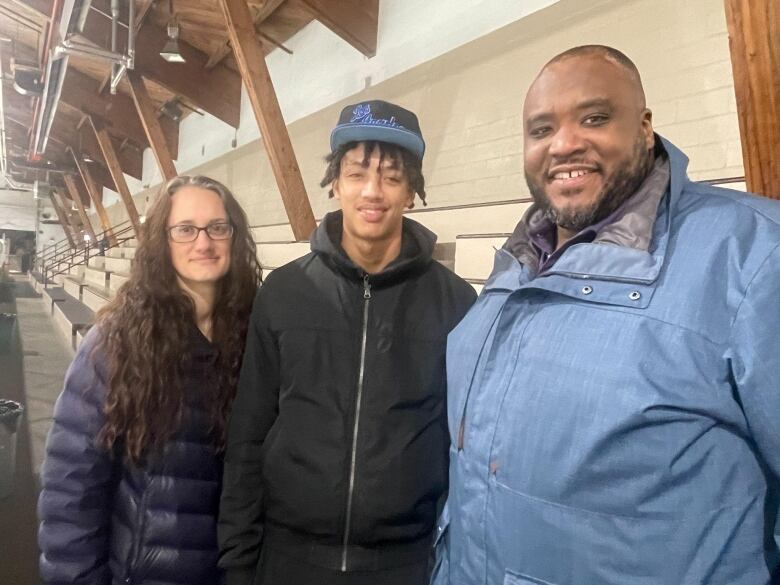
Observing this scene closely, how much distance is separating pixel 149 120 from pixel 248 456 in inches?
266

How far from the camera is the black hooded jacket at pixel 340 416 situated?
1.07m

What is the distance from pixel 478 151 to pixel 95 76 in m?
7.46

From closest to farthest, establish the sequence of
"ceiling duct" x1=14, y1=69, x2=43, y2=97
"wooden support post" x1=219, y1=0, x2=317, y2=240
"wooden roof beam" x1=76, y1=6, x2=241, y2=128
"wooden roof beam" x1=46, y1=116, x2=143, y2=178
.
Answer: "wooden support post" x1=219, y1=0, x2=317, y2=240 < "wooden roof beam" x1=76, y1=6, x2=241, y2=128 < "ceiling duct" x1=14, y1=69, x2=43, y2=97 < "wooden roof beam" x1=46, y1=116, x2=143, y2=178

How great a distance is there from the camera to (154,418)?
1.14 meters

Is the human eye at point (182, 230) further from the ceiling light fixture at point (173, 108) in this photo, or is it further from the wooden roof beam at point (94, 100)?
the wooden roof beam at point (94, 100)

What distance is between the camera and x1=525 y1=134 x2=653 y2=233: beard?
0.87 m

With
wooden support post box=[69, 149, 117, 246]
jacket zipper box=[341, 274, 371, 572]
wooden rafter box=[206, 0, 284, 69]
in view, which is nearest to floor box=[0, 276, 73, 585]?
jacket zipper box=[341, 274, 371, 572]

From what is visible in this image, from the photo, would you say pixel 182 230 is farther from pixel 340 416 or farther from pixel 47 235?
pixel 47 235

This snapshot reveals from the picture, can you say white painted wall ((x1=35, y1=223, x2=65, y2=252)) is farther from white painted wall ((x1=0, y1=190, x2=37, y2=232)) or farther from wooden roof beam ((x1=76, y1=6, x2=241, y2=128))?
wooden roof beam ((x1=76, y1=6, x2=241, y2=128))

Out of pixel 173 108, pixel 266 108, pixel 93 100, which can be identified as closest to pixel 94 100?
pixel 93 100

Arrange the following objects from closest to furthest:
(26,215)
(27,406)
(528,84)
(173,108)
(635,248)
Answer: (635,248) → (528,84) → (27,406) → (173,108) → (26,215)

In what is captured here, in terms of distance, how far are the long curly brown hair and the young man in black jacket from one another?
0.37ft

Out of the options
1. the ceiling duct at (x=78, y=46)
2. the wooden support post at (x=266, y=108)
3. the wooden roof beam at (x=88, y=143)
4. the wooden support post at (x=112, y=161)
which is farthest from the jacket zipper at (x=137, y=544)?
the wooden roof beam at (x=88, y=143)

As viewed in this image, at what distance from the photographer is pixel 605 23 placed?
2750mm
